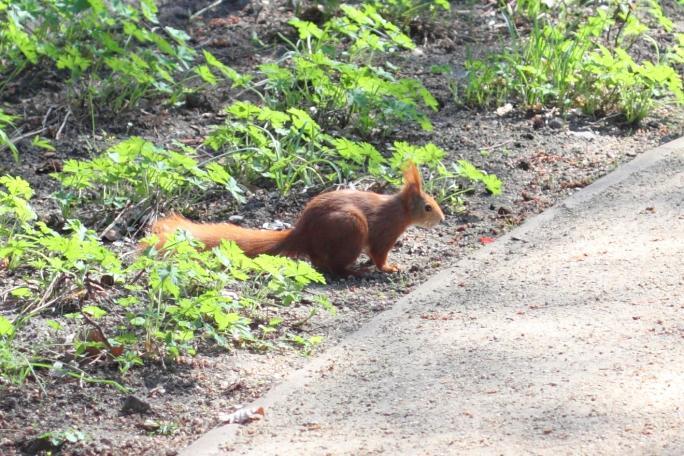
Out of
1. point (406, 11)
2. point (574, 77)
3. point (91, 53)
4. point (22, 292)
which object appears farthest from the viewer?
point (406, 11)

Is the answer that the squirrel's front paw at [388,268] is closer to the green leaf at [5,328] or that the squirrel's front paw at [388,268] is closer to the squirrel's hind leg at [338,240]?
the squirrel's hind leg at [338,240]

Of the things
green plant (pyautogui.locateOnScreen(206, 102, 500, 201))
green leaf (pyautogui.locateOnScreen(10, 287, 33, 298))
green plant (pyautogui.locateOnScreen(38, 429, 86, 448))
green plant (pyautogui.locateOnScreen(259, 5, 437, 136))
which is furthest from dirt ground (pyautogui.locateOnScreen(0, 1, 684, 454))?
green leaf (pyautogui.locateOnScreen(10, 287, 33, 298))

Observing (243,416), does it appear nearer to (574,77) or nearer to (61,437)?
(61,437)

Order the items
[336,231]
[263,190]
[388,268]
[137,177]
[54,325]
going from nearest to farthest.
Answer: [54,325], [336,231], [388,268], [137,177], [263,190]

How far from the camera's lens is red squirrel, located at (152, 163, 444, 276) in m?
4.98

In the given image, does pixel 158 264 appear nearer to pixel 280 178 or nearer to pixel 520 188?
pixel 280 178

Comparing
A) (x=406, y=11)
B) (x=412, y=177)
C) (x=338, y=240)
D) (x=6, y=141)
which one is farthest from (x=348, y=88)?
(x=6, y=141)

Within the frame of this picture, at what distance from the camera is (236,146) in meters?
5.87

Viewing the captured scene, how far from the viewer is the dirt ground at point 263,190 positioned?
3.82 m

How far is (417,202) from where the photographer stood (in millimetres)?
5188

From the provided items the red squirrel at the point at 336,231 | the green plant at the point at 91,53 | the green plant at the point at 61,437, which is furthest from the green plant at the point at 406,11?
the green plant at the point at 61,437

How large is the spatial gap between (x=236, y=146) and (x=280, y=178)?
33 centimetres

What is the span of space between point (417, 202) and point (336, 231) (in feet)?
1.44

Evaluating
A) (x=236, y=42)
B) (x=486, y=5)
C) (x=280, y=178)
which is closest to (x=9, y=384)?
(x=280, y=178)
